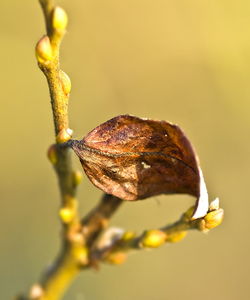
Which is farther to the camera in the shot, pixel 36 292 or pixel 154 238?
pixel 36 292

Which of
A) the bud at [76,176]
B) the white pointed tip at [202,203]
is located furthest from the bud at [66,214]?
the white pointed tip at [202,203]

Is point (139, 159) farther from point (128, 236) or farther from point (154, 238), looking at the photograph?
point (128, 236)

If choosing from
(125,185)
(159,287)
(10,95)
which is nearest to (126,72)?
(10,95)

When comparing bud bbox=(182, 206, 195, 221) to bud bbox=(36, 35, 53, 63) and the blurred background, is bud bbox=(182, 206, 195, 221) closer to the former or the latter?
bud bbox=(36, 35, 53, 63)

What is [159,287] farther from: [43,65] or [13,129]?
[43,65]

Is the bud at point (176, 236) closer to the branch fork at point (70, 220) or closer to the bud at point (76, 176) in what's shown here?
the branch fork at point (70, 220)

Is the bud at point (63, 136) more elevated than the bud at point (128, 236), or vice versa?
the bud at point (63, 136)

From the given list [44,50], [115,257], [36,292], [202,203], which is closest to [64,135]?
[44,50]
